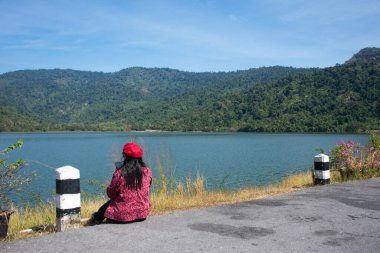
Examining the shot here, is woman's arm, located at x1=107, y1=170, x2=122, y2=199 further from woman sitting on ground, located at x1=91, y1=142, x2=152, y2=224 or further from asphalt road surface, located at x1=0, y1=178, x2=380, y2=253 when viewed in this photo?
asphalt road surface, located at x1=0, y1=178, x2=380, y2=253

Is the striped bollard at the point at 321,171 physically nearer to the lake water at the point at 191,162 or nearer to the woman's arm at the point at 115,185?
the lake water at the point at 191,162

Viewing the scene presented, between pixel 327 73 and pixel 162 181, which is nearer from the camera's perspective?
pixel 162 181

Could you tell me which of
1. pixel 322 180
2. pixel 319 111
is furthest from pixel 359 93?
pixel 322 180

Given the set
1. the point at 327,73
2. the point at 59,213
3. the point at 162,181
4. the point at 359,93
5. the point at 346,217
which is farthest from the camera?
the point at 327,73

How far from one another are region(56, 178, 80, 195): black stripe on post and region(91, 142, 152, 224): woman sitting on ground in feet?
1.49

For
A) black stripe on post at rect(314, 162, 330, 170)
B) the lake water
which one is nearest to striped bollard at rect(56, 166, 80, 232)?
the lake water

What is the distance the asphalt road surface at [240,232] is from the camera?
4.39 meters

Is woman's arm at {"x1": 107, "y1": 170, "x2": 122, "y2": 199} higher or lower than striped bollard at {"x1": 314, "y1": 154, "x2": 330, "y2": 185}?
higher

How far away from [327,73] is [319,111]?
3057cm

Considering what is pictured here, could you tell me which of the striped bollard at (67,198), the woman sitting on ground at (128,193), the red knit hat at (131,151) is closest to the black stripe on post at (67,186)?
the striped bollard at (67,198)

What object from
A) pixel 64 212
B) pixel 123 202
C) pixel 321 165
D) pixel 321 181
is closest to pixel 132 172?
pixel 123 202

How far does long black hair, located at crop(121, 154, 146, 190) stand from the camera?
5578 millimetres

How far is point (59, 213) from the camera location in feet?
17.8

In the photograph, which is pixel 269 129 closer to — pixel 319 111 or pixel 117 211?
pixel 319 111
